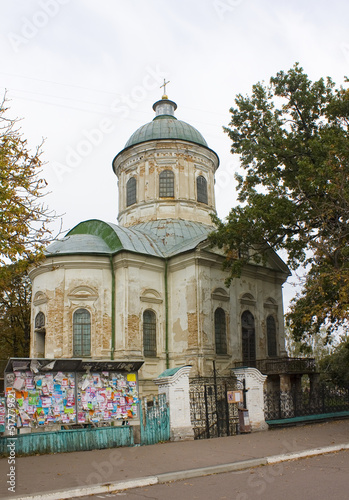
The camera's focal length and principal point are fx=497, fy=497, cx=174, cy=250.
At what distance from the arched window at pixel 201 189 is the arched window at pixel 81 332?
9203 millimetres

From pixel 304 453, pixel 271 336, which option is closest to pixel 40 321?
pixel 271 336

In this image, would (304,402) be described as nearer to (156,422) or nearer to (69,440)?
(156,422)

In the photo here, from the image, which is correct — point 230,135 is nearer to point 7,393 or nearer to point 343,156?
point 343,156

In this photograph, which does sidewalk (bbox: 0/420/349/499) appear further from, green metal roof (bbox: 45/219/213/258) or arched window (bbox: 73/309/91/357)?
green metal roof (bbox: 45/219/213/258)

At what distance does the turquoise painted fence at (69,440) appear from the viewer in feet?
34.0

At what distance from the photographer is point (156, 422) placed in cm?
1233

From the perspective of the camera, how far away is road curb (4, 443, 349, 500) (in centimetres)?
668

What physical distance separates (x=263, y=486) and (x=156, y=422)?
567 cm

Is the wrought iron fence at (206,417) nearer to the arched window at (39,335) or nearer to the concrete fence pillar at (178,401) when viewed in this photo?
the concrete fence pillar at (178,401)

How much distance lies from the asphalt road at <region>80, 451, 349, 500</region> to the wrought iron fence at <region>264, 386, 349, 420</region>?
6790mm

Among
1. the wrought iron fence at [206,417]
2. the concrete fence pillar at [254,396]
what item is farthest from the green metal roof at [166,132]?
the wrought iron fence at [206,417]

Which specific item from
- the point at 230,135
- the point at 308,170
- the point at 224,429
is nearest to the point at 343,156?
the point at 308,170

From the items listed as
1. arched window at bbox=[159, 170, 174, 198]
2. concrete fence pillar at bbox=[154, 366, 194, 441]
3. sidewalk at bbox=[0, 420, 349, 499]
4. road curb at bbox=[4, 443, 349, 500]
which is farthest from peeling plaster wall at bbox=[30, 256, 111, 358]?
road curb at bbox=[4, 443, 349, 500]

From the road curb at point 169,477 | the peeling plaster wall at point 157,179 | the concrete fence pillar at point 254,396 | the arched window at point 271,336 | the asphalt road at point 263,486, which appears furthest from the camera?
the peeling plaster wall at point 157,179
